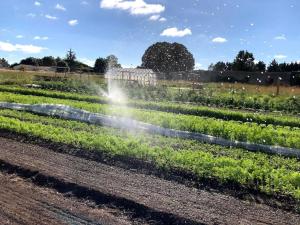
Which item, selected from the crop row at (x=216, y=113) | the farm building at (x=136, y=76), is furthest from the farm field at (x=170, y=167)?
the farm building at (x=136, y=76)

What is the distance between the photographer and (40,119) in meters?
18.8

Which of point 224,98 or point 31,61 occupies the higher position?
point 31,61

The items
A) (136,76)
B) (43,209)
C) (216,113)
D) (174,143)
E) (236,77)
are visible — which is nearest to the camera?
(43,209)

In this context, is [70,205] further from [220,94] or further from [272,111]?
[220,94]

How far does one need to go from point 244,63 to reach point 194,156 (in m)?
58.1

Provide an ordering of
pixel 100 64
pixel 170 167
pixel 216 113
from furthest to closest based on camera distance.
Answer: pixel 100 64 → pixel 216 113 → pixel 170 167

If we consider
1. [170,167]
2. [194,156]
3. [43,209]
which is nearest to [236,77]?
[194,156]

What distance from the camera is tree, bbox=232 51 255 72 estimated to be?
218 ft

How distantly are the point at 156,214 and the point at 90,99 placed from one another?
2089 centimetres

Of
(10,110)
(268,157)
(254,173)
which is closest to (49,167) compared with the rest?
(254,173)

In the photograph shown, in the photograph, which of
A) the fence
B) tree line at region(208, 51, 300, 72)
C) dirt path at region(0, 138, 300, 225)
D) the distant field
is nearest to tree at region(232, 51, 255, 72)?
tree line at region(208, 51, 300, 72)

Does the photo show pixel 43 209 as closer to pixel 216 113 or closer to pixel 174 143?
pixel 174 143

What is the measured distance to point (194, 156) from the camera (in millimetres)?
11516

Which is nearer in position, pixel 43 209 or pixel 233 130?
pixel 43 209
